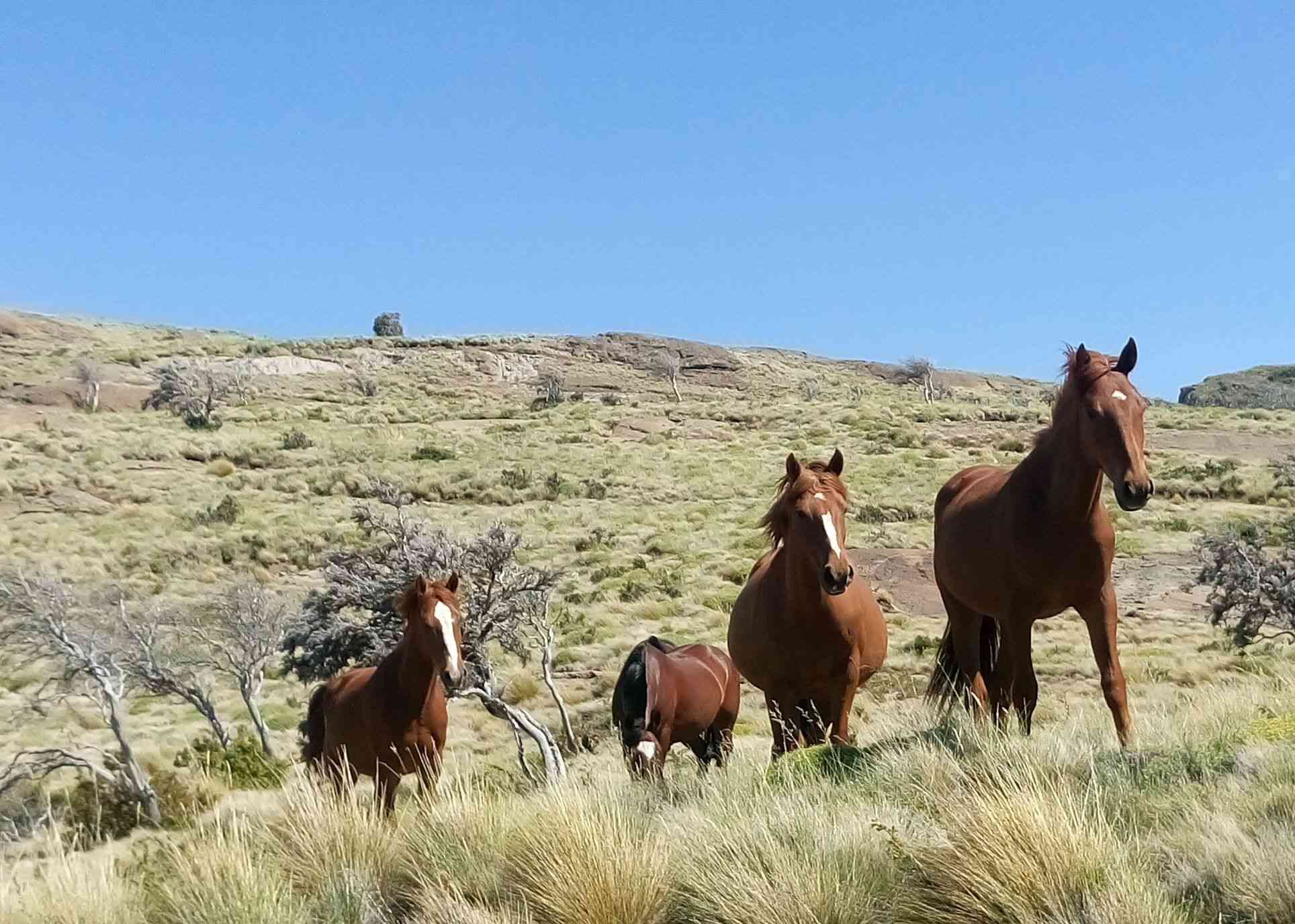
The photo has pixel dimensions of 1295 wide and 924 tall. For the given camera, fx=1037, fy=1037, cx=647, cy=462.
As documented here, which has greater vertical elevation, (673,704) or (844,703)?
(844,703)

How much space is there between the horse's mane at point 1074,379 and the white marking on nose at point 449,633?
175 inches

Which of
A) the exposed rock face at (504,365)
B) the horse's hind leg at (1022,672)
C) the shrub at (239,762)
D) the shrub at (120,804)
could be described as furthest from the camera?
the exposed rock face at (504,365)

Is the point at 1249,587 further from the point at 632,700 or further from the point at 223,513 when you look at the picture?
A: the point at 223,513

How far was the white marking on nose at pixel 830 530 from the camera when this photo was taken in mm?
6645

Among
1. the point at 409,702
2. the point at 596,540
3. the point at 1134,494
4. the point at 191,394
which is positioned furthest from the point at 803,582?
the point at 191,394

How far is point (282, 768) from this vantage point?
46.9ft

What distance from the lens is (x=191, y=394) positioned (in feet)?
183

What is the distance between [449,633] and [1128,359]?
5133mm

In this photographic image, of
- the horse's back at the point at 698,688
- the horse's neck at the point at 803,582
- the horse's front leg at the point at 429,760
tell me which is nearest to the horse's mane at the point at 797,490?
the horse's neck at the point at 803,582

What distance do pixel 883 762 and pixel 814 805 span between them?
64 cm

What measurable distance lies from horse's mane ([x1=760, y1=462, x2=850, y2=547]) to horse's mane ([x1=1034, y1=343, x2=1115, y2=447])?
4.94ft

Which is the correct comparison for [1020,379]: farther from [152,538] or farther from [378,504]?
[152,538]

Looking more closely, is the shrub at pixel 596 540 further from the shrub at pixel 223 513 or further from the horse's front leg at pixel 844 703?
the horse's front leg at pixel 844 703

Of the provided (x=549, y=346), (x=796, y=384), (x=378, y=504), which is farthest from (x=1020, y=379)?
(x=378, y=504)
